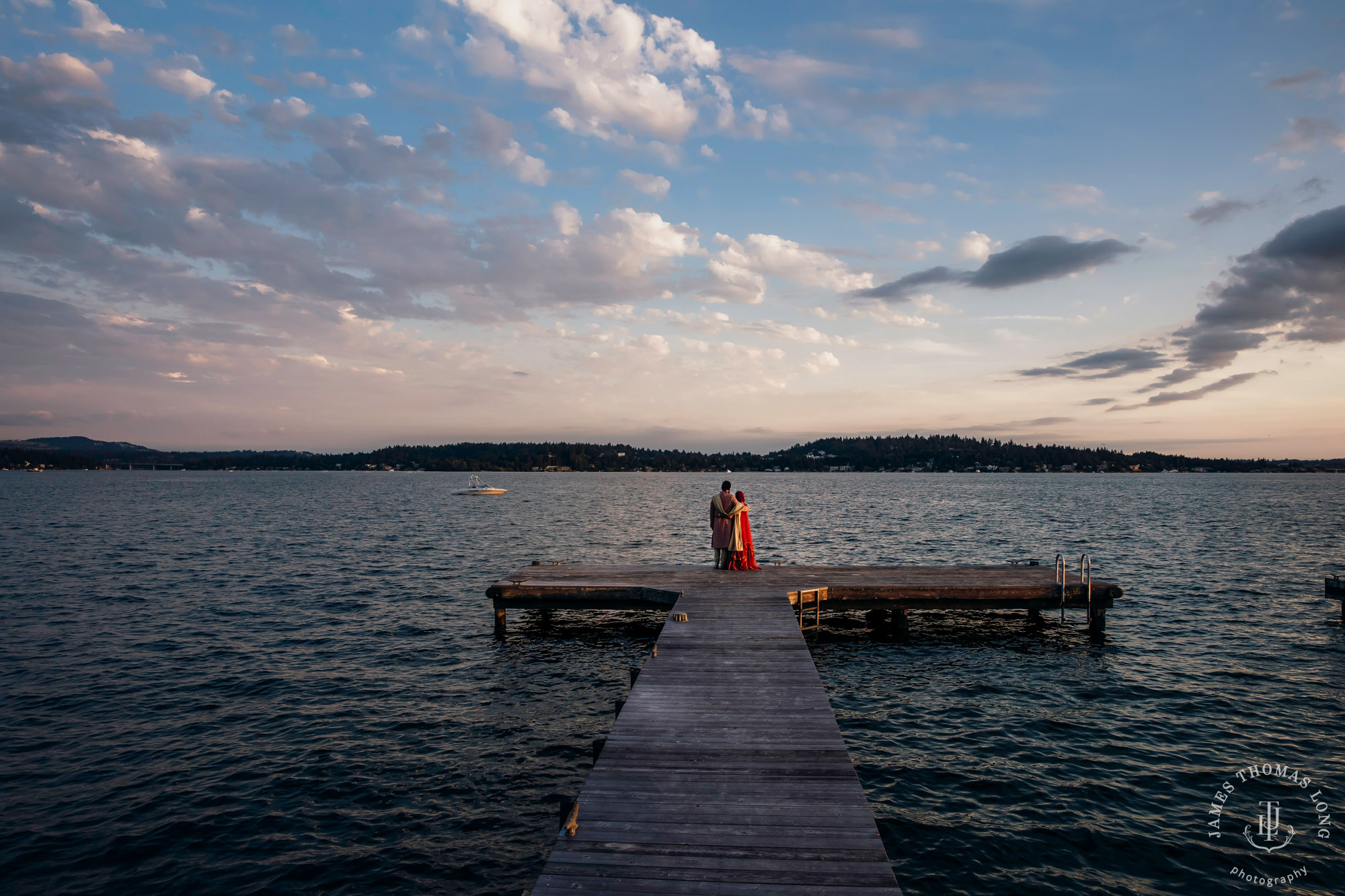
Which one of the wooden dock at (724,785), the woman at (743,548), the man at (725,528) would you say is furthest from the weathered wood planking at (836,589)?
the wooden dock at (724,785)

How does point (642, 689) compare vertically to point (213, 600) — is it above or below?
above

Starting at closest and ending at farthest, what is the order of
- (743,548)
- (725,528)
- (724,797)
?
(724,797) → (725,528) → (743,548)

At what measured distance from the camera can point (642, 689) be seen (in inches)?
381

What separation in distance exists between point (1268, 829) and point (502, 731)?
38.5 feet

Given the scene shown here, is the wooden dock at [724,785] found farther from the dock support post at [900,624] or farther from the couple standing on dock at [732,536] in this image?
the dock support post at [900,624]

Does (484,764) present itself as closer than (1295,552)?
Yes

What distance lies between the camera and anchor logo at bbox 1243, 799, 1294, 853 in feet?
28.2

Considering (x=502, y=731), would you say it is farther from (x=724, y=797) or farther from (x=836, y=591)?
(x=836, y=591)

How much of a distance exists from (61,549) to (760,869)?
163ft

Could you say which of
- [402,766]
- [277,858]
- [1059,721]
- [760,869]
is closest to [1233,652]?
[1059,721]

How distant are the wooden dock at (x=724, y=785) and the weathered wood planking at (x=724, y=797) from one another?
0.01 meters

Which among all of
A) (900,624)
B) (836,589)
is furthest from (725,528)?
(900,624)

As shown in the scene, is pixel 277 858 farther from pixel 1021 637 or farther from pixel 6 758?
pixel 1021 637

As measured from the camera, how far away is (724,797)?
6441mm
